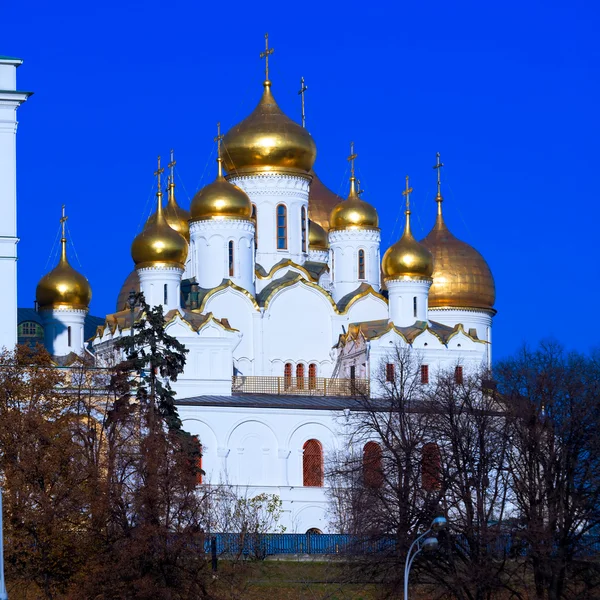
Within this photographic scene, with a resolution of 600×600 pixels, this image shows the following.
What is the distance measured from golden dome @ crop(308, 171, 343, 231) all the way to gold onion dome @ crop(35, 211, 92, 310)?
10050mm

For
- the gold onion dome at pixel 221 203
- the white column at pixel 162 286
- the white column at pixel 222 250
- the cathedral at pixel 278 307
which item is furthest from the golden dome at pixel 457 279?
the white column at pixel 162 286

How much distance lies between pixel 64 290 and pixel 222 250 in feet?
17.8

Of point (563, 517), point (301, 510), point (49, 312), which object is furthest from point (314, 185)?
point (563, 517)

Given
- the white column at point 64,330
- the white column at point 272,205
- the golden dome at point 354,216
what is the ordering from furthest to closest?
the golden dome at point 354,216, the white column at point 272,205, the white column at point 64,330

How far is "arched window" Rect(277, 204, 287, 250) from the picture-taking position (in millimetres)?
54688

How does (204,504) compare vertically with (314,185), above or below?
below

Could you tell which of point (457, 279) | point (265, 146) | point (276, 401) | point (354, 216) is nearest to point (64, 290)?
point (265, 146)

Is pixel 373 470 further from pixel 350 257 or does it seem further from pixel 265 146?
pixel 265 146

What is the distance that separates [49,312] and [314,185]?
501 inches

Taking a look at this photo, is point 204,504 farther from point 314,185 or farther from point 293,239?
point 314,185

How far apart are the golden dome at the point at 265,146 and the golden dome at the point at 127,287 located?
4.69 m

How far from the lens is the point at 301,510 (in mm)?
48000

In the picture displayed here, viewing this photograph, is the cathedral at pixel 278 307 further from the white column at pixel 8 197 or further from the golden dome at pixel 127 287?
the white column at pixel 8 197

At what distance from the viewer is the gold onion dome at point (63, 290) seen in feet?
176
